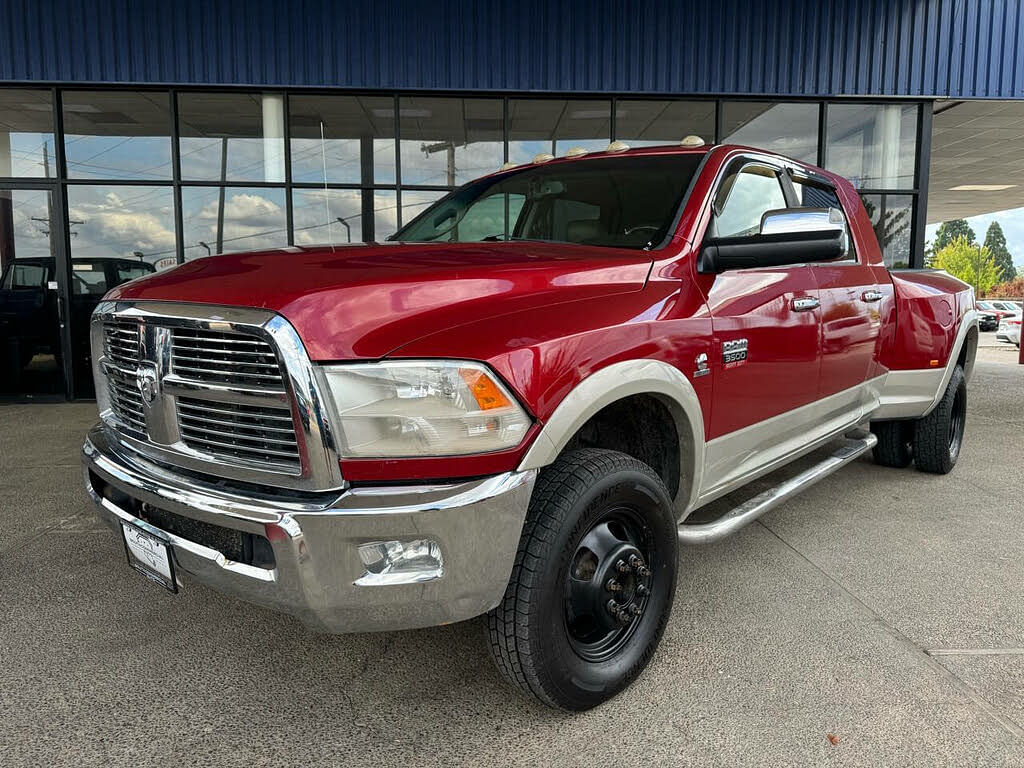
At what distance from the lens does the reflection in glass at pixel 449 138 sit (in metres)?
8.82

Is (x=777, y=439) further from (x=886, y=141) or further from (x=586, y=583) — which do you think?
(x=886, y=141)

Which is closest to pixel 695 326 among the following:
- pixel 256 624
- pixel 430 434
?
pixel 430 434

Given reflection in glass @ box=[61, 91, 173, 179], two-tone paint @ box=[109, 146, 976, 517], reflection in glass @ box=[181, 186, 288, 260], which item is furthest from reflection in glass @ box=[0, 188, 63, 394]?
two-tone paint @ box=[109, 146, 976, 517]

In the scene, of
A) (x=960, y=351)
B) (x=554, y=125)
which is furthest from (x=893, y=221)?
(x=960, y=351)

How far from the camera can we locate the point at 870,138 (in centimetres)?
931

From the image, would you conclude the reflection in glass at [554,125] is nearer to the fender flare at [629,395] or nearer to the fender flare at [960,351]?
the fender flare at [960,351]

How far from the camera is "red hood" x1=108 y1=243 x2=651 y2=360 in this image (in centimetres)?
181

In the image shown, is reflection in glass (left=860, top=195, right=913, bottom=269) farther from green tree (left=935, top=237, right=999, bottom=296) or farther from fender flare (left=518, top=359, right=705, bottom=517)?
green tree (left=935, top=237, right=999, bottom=296)

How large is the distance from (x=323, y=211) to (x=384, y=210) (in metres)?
0.72

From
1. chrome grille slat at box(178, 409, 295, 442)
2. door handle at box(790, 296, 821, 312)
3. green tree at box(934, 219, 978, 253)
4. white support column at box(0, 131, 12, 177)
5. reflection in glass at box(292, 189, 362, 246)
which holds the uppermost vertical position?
green tree at box(934, 219, 978, 253)

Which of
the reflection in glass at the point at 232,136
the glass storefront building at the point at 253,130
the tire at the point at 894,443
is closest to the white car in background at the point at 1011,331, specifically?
the glass storefront building at the point at 253,130

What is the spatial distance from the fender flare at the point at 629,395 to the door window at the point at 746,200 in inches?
29.6

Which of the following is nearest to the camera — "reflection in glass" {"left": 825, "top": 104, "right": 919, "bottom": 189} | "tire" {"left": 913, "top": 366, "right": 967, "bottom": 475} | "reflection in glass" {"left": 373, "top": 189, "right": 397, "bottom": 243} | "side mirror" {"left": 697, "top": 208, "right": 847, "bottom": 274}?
"side mirror" {"left": 697, "top": 208, "right": 847, "bottom": 274}

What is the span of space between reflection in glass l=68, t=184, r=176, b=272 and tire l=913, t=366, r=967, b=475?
25.6 feet
